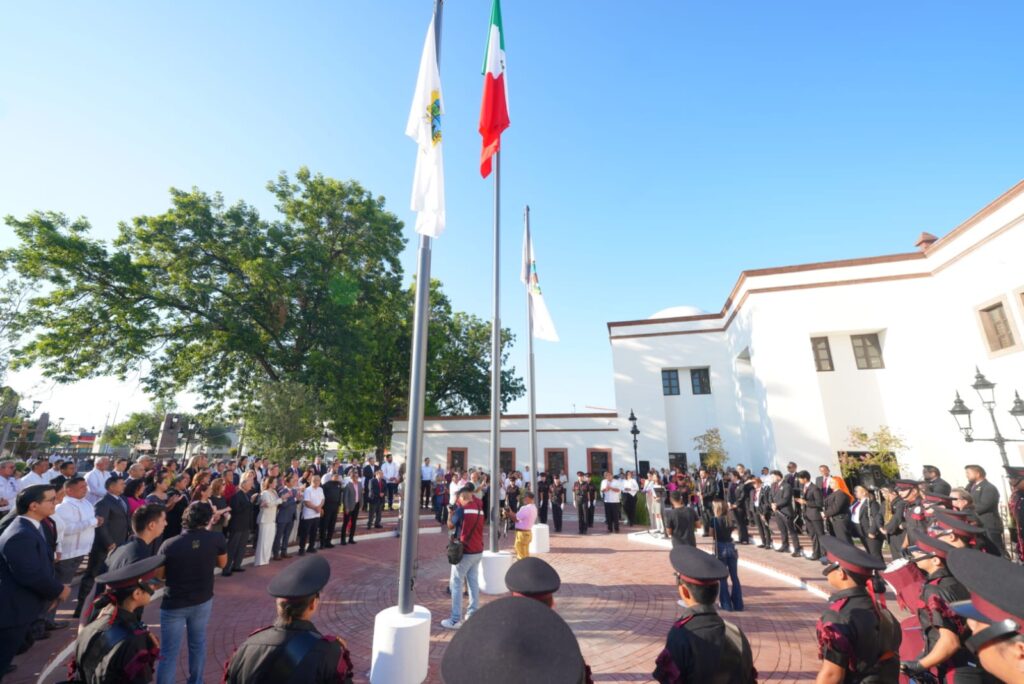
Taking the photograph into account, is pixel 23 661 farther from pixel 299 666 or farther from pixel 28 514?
pixel 299 666

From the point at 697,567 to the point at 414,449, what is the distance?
136 inches

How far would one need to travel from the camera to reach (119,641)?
2.71 m

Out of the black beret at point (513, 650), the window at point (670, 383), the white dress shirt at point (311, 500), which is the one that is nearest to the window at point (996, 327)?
the window at point (670, 383)

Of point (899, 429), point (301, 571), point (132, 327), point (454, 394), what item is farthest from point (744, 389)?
point (132, 327)

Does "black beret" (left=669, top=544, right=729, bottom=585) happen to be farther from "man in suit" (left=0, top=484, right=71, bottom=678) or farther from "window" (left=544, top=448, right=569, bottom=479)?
"window" (left=544, top=448, right=569, bottom=479)

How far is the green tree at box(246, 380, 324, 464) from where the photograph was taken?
65.9ft

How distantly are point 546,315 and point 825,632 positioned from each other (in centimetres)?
967

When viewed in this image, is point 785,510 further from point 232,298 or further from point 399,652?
point 232,298

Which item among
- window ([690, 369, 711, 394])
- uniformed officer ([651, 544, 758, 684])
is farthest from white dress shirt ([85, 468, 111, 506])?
window ([690, 369, 711, 394])

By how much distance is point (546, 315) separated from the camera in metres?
12.1

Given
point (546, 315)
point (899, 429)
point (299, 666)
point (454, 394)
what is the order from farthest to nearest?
point (454, 394), point (899, 429), point (546, 315), point (299, 666)

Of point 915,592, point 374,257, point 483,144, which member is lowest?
point 915,592

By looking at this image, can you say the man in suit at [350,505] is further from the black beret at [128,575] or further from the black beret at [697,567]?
the black beret at [697,567]

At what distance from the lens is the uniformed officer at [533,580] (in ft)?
9.55
